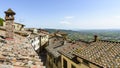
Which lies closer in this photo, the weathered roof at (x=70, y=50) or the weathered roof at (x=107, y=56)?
the weathered roof at (x=107, y=56)

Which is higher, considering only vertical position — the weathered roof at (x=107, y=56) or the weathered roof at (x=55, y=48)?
the weathered roof at (x=107, y=56)

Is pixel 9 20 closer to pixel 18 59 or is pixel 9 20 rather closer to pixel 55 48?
pixel 18 59

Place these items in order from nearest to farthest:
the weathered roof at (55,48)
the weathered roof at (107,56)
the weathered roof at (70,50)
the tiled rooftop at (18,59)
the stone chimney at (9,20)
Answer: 1. the tiled rooftop at (18,59)
2. the weathered roof at (107,56)
3. the stone chimney at (9,20)
4. the weathered roof at (70,50)
5. the weathered roof at (55,48)

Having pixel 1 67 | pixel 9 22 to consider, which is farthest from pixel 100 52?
pixel 1 67

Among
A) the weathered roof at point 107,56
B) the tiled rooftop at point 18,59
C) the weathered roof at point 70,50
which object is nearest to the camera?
the tiled rooftop at point 18,59

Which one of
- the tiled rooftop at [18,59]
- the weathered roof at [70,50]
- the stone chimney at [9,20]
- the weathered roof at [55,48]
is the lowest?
the weathered roof at [55,48]

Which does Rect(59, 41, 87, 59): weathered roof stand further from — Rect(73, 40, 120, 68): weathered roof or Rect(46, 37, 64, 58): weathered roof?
Rect(73, 40, 120, 68): weathered roof

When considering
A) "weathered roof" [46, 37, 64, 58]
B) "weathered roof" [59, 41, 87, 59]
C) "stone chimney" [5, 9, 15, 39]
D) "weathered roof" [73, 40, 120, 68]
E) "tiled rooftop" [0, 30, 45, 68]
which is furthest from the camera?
"weathered roof" [46, 37, 64, 58]

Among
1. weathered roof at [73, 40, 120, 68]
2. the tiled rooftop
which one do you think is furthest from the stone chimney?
weathered roof at [73, 40, 120, 68]

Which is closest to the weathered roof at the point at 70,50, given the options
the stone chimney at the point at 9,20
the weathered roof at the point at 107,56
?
the weathered roof at the point at 107,56

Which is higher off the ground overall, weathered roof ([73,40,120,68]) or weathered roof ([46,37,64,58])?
weathered roof ([73,40,120,68])

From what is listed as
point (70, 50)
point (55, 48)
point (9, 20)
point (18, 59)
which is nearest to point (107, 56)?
point (18, 59)

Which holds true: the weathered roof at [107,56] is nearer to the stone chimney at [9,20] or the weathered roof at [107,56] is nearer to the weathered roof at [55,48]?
the stone chimney at [9,20]

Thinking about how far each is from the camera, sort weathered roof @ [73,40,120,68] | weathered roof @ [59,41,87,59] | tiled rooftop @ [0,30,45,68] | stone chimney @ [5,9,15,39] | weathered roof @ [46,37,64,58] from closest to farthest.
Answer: tiled rooftop @ [0,30,45,68], weathered roof @ [73,40,120,68], stone chimney @ [5,9,15,39], weathered roof @ [59,41,87,59], weathered roof @ [46,37,64,58]
